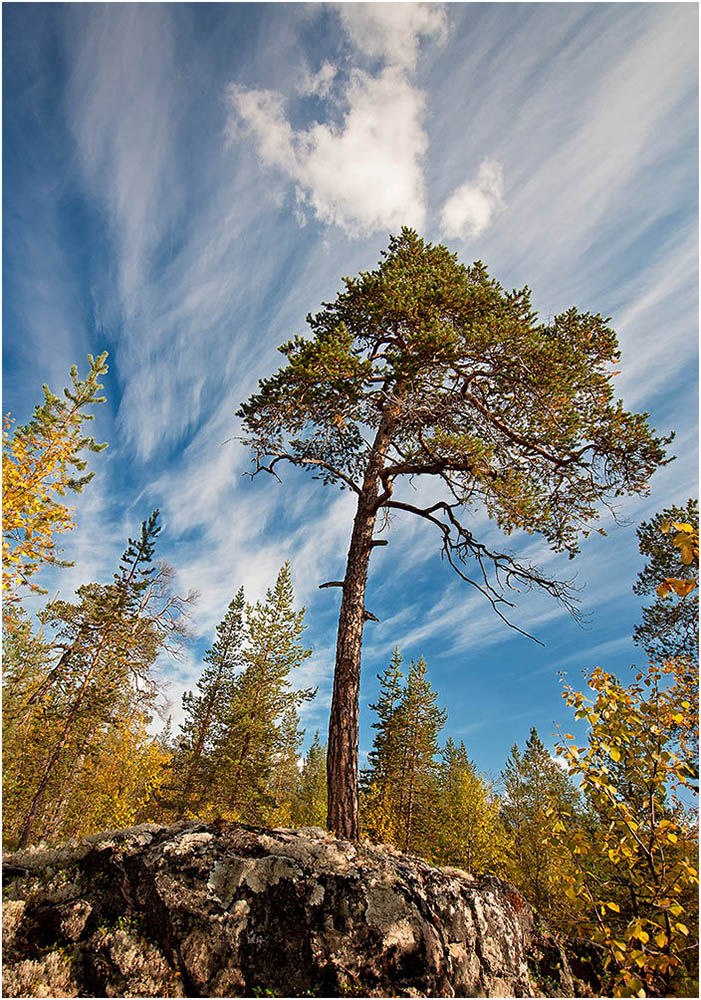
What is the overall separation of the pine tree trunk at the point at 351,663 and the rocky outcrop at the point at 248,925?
1.39 metres

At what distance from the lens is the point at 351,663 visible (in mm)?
8266

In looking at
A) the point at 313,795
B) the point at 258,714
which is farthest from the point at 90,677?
the point at 313,795

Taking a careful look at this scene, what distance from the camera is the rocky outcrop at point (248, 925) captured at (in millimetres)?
4422

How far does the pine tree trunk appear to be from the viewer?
724cm

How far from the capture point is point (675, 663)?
4527mm

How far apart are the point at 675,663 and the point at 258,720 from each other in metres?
23.3

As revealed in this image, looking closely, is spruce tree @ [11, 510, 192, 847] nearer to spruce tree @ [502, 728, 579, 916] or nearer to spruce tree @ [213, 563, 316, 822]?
spruce tree @ [213, 563, 316, 822]

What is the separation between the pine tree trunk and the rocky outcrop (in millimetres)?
1393

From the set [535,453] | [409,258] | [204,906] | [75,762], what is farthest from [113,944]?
[75,762]

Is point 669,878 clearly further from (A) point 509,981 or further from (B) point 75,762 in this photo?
(B) point 75,762

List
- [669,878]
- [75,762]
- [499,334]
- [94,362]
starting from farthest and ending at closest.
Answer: [75,762] → [94,362] → [499,334] → [669,878]

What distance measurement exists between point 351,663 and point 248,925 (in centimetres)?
389

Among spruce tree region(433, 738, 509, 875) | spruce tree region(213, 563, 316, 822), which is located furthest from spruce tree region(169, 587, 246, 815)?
spruce tree region(433, 738, 509, 875)

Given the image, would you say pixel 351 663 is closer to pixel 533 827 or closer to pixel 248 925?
pixel 248 925
